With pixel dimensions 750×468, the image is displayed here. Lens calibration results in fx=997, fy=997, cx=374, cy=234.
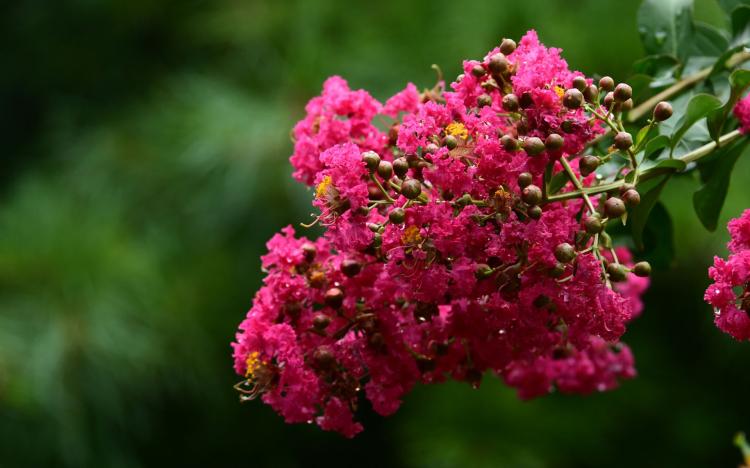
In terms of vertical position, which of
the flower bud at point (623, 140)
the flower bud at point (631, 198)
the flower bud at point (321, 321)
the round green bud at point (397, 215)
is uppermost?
the flower bud at point (623, 140)

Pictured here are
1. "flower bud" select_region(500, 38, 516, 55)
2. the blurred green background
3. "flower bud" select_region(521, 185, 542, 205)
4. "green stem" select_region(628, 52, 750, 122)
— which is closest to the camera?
"flower bud" select_region(521, 185, 542, 205)

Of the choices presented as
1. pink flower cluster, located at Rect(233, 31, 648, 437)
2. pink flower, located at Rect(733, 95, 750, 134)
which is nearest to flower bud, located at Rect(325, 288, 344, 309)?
pink flower cluster, located at Rect(233, 31, 648, 437)

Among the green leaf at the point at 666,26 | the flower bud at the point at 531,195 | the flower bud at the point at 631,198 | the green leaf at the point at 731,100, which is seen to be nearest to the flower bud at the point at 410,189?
the flower bud at the point at 531,195

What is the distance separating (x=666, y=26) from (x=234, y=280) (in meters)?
3.04

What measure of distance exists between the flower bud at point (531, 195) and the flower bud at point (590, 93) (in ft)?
0.40

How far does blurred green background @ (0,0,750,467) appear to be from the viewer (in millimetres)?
3717

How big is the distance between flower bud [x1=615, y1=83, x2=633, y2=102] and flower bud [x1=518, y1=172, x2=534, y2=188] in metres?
0.14

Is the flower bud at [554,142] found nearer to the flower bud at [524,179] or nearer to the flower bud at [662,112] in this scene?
the flower bud at [524,179]

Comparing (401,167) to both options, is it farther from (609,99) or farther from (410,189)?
(609,99)

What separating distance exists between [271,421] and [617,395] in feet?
4.77

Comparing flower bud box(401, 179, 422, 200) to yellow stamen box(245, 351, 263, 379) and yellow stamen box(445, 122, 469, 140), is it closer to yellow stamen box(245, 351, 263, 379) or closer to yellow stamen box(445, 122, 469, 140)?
yellow stamen box(445, 122, 469, 140)

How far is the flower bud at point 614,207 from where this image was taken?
3.13 feet

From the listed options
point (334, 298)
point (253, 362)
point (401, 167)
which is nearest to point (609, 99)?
point (401, 167)

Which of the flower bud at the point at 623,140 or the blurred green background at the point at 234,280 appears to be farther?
the blurred green background at the point at 234,280
